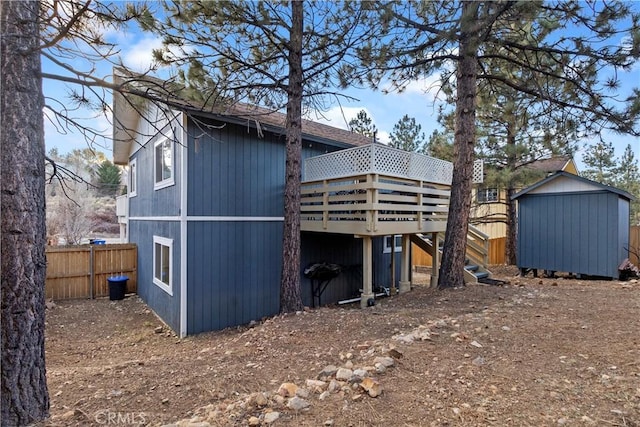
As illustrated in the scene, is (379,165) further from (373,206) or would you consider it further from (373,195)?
(373,206)

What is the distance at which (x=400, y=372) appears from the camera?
289cm

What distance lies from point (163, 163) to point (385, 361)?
670 centimetres

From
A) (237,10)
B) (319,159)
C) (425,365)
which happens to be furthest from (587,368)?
(237,10)

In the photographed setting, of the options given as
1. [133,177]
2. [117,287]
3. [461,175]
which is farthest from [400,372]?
[133,177]

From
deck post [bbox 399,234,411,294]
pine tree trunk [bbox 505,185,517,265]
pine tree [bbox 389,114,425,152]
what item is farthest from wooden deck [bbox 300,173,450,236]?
pine tree [bbox 389,114,425,152]

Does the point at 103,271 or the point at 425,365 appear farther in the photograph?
the point at 103,271

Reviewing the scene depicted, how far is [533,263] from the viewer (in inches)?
369

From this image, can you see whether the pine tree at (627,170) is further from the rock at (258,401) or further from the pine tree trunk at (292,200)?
the rock at (258,401)

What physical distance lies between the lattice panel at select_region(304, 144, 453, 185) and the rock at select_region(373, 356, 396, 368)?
3.53m

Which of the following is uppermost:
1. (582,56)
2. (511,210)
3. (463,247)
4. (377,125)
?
(377,125)

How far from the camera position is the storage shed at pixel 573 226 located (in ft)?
26.6

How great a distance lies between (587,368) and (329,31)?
5.90 m

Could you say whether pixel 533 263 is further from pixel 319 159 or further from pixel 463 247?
pixel 319 159

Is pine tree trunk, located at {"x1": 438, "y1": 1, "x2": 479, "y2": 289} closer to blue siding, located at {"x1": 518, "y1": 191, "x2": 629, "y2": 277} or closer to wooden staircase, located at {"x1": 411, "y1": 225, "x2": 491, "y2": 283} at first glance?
wooden staircase, located at {"x1": 411, "y1": 225, "x2": 491, "y2": 283}
